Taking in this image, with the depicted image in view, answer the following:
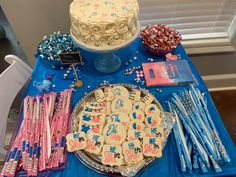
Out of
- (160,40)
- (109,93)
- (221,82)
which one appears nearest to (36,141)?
(109,93)

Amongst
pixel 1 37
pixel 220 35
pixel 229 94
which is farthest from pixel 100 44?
pixel 1 37

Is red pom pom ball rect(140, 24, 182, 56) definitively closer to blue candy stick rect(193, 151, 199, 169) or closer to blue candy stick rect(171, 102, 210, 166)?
blue candy stick rect(171, 102, 210, 166)

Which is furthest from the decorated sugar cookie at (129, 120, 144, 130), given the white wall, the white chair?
the white wall

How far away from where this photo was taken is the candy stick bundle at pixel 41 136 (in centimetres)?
78

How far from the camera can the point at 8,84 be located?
101 cm

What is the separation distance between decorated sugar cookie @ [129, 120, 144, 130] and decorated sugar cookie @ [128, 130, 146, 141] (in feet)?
0.06

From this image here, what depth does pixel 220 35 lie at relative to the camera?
4.95 feet

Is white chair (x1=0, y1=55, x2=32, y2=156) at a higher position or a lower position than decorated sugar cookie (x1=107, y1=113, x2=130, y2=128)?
higher

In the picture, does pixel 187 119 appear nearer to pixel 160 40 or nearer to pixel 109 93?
pixel 109 93

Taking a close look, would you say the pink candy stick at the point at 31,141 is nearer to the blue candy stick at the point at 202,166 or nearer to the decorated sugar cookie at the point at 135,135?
the decorated sugar cookie at the point at 135,135

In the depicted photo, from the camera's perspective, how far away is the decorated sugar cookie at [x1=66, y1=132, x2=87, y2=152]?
0.77 m

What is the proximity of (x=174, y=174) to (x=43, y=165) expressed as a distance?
46cm

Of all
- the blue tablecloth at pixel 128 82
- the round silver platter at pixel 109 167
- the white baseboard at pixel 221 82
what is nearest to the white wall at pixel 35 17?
the blue tablecloth at pixel 128 82

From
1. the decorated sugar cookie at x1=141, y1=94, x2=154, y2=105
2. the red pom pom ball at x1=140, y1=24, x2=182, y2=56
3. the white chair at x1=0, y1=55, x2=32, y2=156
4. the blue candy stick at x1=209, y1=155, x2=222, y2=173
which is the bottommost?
the blue candy stick at x1=209, y1=155, x2=222, y2=173
